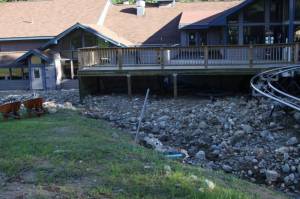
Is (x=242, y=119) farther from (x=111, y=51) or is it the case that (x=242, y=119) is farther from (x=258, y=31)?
(x=258, y=31)

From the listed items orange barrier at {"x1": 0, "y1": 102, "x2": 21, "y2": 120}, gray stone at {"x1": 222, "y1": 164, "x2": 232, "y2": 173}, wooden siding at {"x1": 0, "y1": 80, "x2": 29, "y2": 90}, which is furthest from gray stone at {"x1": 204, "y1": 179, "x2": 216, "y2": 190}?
wooden siding at {"x1": 0, "y1": 80, "x2": 29, "y2": 90}

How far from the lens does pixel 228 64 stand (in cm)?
1958

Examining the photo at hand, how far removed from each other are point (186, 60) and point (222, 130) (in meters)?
7.14

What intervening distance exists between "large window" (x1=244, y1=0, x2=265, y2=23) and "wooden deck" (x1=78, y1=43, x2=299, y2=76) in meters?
4.45

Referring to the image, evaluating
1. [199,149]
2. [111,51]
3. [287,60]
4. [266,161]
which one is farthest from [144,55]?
[266,161]

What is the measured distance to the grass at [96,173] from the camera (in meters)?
7.04

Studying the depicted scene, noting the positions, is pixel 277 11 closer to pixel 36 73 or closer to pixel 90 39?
pixel 90 39

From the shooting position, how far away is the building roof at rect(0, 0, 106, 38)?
3132cm

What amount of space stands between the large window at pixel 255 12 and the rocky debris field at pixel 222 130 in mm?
6396

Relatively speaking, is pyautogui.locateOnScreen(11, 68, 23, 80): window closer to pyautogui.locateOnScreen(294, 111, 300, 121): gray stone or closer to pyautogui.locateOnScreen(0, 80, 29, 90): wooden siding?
pyautogui.locateOnScreen(0, 80, 29, 90): wooden siding

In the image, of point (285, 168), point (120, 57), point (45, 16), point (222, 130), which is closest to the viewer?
point (285, 168)

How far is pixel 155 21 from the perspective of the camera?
3100cm

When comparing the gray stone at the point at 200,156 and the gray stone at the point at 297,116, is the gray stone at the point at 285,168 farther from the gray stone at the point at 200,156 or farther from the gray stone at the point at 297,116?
the gray stone at the point at 297,116

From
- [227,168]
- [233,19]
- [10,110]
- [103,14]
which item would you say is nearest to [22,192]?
[227,168]
